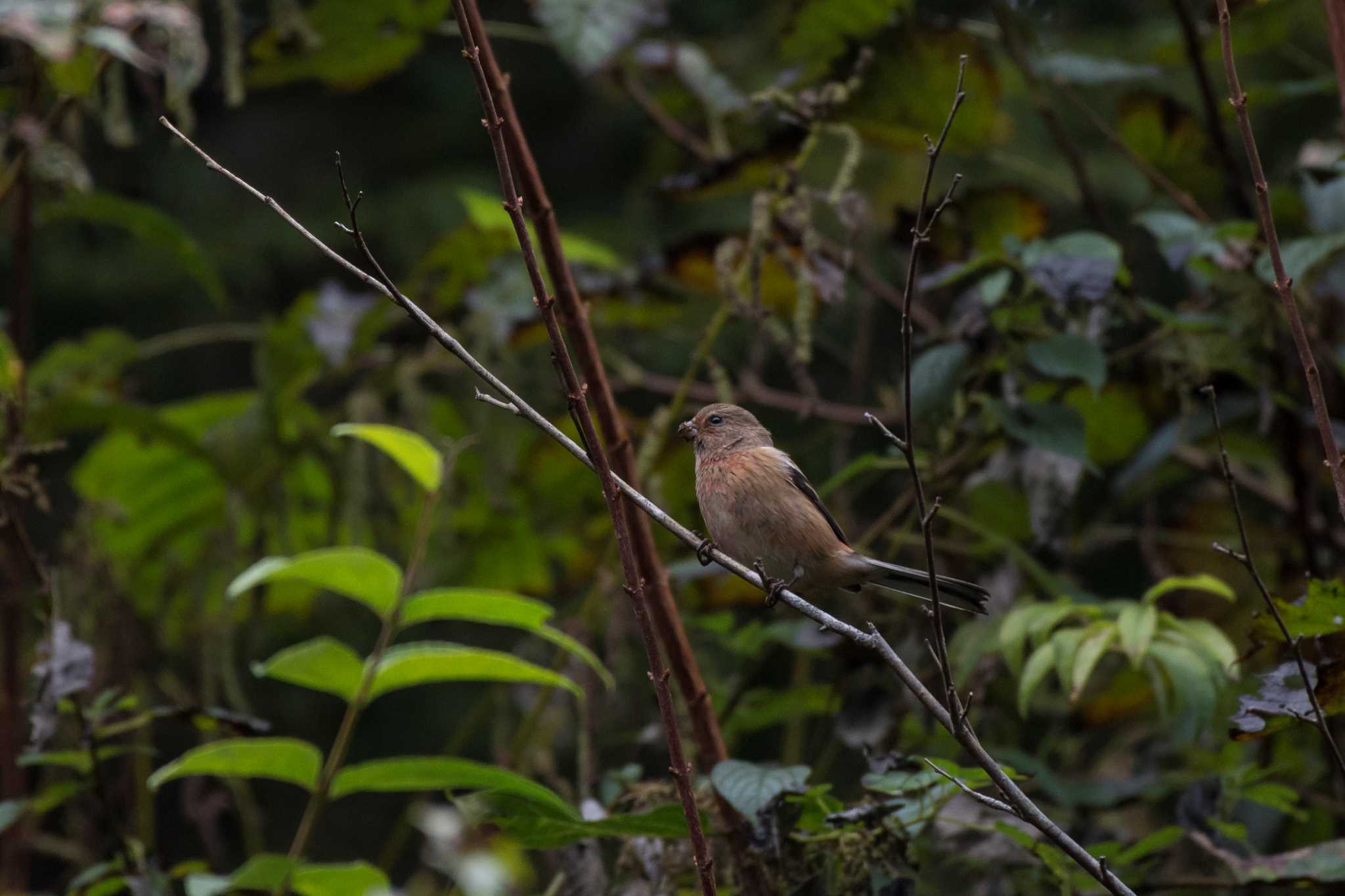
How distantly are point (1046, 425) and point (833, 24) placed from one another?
1435mm

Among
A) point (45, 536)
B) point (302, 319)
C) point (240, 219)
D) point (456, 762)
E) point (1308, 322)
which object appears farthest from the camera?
point (240, 219)

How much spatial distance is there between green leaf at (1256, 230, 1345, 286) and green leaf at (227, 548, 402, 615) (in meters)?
2.17

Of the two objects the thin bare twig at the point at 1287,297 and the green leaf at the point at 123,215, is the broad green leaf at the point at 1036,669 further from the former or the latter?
the green leaf at the point at 123,215

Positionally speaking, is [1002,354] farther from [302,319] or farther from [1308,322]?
[302,319]

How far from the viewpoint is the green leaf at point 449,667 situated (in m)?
2.81

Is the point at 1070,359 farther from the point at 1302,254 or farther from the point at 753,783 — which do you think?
the point at 753,783

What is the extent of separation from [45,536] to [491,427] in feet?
11.0

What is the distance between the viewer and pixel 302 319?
4.33 metres

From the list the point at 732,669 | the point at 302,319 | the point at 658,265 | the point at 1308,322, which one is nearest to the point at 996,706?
the point at 732,669

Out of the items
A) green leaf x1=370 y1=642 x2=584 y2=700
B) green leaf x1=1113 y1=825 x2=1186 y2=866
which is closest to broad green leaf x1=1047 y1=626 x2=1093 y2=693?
green leaf x1=1113 y1=825 x2=1186 y2=866

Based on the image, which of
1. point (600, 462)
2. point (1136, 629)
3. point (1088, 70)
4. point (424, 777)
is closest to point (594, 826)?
point (424, 777)

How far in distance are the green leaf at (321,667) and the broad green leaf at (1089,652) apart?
1.55 metres

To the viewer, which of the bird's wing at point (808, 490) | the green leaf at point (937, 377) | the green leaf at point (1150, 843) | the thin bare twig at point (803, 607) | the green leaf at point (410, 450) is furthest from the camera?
the bird's wing at point (808, 490)

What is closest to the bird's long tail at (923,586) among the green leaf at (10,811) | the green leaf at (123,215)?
the green leaf at (10,811)
